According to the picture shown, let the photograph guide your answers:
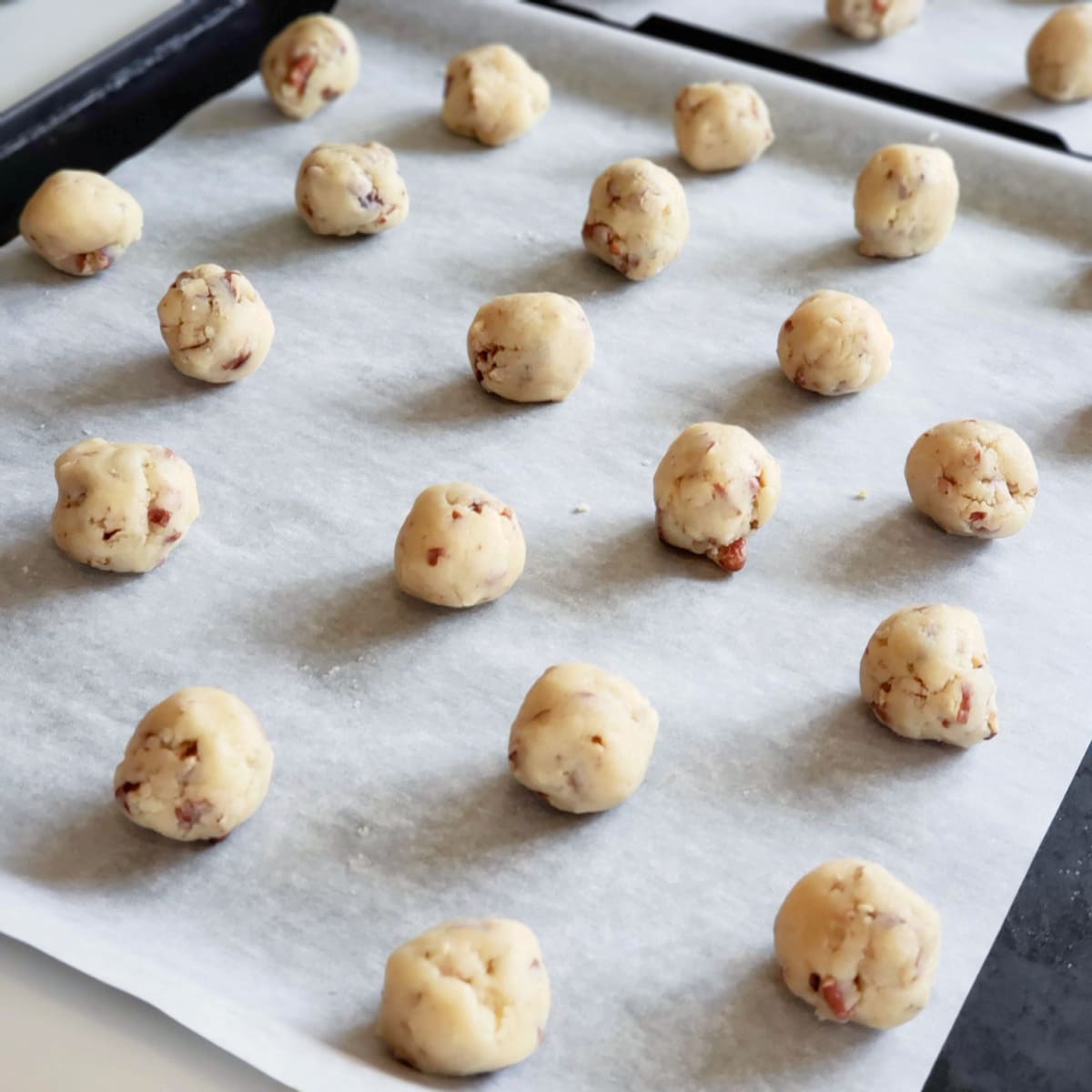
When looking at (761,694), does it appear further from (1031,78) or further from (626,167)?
(1031,78)

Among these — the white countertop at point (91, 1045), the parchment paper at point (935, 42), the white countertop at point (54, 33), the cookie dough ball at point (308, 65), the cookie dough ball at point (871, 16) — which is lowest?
the white countertop at point (91, 1045)

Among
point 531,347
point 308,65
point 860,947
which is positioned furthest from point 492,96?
point 860,947

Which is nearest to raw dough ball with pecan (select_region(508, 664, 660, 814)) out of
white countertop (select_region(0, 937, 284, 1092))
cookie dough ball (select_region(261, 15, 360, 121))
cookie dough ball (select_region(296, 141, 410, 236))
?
white countertop (select_region(0, 937, 284, 1092))

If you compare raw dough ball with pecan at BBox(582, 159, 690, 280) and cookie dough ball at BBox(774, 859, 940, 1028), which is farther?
raw dough ball with pecan at BBox(582, 159, 690, 280)

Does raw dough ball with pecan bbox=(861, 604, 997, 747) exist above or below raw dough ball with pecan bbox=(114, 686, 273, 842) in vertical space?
above

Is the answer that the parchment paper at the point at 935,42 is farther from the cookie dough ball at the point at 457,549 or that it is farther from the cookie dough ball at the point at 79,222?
the cookie dough ball at the point at 457,549

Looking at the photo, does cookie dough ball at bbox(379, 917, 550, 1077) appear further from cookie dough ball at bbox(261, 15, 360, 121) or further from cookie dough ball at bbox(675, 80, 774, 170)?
cookie dough ball at bbox(261, 15, 360, 121)

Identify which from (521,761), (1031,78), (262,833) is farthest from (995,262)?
(262,833)

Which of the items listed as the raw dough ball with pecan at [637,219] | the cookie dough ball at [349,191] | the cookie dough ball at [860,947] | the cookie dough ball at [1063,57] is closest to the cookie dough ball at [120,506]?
the cookie dough ball at [349,191]
